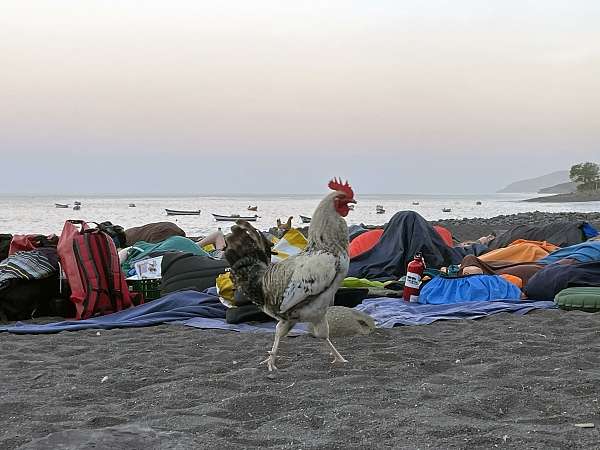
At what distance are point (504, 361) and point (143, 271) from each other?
5.10 meters

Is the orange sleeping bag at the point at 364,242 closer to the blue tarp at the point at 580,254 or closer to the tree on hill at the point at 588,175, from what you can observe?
the blue tarp at the point at 580,254

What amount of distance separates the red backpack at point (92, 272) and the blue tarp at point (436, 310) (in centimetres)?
286

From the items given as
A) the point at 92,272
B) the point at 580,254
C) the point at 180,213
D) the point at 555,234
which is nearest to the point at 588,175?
the point at 180,213

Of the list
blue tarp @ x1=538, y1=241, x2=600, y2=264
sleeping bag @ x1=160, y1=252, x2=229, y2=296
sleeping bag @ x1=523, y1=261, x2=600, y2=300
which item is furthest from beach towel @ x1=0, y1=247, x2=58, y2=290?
blue tarp @ x1=538, y1=241, x2=600, y2=264

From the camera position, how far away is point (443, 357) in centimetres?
470

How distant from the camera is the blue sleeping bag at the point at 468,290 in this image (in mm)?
7145

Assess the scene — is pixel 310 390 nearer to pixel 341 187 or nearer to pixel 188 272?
pixel 341 187

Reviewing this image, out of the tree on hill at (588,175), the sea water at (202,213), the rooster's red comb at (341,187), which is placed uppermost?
the tree on hill at (588,175)

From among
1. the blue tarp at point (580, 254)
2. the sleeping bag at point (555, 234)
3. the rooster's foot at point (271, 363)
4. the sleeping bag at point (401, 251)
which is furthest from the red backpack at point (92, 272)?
the sleeping bag at point (555, 234)

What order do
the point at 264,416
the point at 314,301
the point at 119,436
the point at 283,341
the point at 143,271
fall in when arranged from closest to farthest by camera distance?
1. the point at 119,436
2. the point at 264,416
3. the point at 314,301
4. the point at 283,341
5. the point at 143,271

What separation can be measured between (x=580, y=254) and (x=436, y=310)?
272 centimetres

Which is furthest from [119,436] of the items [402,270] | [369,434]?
[402,270]

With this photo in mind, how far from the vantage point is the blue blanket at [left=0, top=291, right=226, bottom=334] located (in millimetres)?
6152

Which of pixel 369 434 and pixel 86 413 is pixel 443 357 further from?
pixel 86 413
